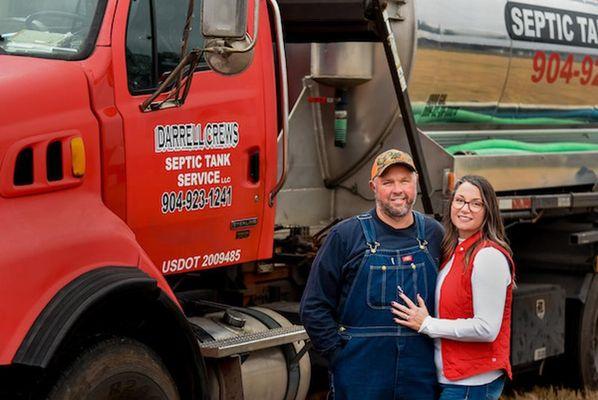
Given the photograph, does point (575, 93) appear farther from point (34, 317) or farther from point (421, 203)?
point (34, 317)

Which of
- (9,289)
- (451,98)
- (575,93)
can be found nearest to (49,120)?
(9,289)

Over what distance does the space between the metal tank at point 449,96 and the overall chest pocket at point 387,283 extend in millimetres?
2546

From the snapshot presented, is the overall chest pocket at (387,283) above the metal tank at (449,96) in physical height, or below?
below

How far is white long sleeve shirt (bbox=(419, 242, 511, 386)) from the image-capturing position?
14.5 ft

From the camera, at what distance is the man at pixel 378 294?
14.7 feet

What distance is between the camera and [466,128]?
790 cm

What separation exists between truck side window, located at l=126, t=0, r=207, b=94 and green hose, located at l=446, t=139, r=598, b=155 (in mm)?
2585

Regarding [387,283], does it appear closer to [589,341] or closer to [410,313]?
[410,313]

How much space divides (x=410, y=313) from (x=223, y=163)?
161cm

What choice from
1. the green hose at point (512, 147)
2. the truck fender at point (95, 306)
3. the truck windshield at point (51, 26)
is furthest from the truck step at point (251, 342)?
the green hose at point (512, 147)

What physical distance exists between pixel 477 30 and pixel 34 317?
168 inches

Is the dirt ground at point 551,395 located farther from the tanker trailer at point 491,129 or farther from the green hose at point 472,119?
the green hose at point 472,119

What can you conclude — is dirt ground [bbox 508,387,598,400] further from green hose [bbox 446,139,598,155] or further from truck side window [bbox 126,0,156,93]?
truck side window [bbox 126,0,156,93]

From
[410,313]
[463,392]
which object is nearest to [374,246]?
[410,313]
